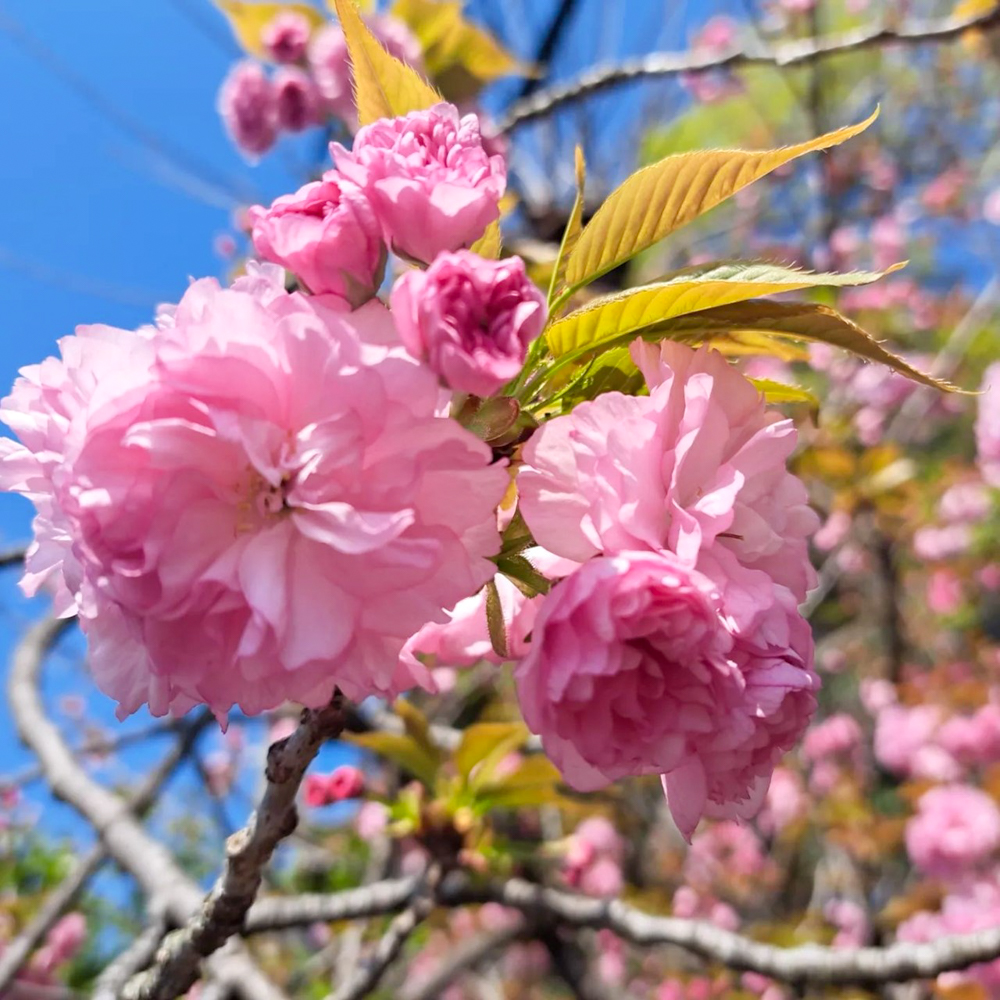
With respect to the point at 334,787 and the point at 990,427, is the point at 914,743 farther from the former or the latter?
the point at 334,787

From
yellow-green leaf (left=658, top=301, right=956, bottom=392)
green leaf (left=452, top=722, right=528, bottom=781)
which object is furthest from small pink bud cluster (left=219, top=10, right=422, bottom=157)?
yellow-green leaf (left=658, top=301, right=956, bottom=392)

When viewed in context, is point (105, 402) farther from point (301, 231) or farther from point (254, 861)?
point (254, 861)

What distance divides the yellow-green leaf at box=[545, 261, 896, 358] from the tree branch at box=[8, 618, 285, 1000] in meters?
1.07

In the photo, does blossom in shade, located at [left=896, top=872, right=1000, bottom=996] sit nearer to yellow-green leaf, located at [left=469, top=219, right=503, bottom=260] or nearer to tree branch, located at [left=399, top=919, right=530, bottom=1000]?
tree branch, located at [left=399, top=919, right=530, bottom=1000]

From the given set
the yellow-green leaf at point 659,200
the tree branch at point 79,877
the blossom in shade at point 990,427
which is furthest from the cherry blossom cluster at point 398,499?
the blossom in shade at point 990,427

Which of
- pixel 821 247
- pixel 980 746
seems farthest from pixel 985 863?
pixel 821 247

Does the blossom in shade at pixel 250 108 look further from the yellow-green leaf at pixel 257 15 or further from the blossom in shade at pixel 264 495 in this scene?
the blossom in shade at pixel 264 495

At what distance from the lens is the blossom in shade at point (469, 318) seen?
0.53 m

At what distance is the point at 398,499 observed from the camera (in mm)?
550

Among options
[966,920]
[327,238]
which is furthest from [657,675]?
[966,920]

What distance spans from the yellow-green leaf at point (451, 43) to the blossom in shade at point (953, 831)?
306 centimetres

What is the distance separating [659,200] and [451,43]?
7.13 feet

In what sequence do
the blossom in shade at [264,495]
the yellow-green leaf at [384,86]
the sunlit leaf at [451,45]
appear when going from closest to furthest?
the blossom in shade at [264,495]
the yellow-green leaf at [384,86]
the sunlit leaf at [451,45]

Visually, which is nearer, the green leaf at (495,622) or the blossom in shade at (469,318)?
the blossom in shade at (469,318)
